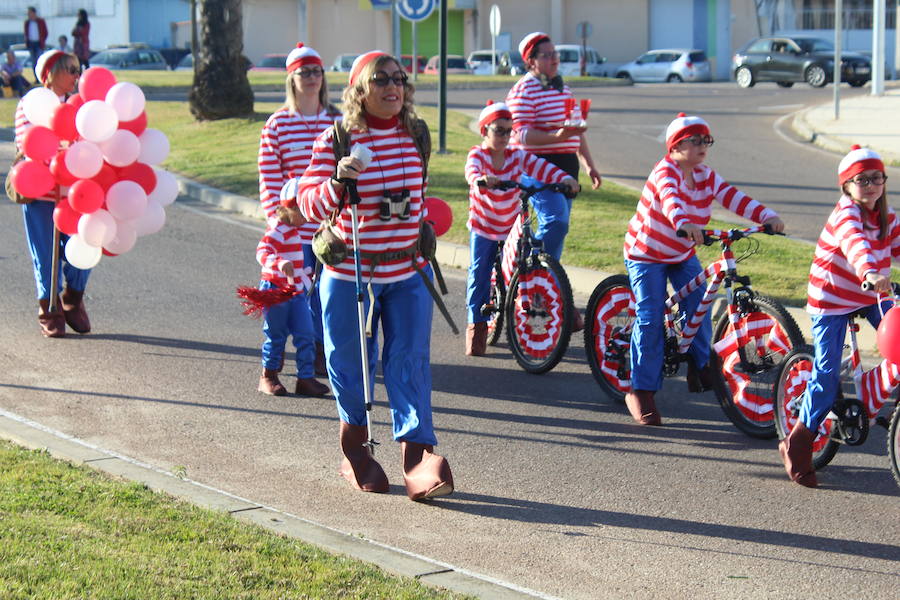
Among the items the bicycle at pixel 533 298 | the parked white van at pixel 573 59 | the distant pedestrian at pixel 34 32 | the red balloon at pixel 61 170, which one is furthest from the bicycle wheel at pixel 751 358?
the parked white van at pixel 573 59

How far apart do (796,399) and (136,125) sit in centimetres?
398

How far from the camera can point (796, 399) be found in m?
6.42

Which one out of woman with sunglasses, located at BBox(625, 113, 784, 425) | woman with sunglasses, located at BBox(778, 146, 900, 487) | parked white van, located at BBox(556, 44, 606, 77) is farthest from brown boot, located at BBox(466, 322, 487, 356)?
parked white van, located at BBox(556, 44, 606, 77)

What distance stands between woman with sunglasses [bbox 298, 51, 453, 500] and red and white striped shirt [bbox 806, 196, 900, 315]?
1768 millimetres

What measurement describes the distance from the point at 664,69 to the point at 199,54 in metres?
33.7

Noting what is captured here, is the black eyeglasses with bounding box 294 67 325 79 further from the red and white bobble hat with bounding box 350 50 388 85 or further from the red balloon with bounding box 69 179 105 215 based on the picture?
the red and white bobble hat with bounding box 350 50 388 85

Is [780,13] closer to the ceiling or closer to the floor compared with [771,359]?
closer to the ceiling

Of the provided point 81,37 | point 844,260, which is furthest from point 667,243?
point 81,37

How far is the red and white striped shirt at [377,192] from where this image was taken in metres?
5.77

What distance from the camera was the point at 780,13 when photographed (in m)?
60.1

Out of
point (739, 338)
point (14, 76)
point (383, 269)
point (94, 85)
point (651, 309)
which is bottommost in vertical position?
point (739, 338)

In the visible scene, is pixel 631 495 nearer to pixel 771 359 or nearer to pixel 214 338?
pixel 771 359

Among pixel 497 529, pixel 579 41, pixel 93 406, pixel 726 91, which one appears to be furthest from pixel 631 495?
pixel 579 41

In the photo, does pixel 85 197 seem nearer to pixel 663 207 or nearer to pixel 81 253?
pixel 81 253
